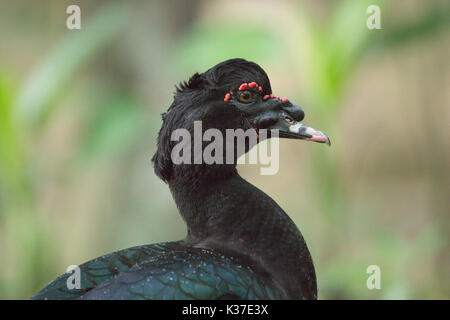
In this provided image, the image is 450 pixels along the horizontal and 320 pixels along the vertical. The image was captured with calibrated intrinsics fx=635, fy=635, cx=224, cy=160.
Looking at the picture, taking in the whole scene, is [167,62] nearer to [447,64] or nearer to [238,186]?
[447,64]

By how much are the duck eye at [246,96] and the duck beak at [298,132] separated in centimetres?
14

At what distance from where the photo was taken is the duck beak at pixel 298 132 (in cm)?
244

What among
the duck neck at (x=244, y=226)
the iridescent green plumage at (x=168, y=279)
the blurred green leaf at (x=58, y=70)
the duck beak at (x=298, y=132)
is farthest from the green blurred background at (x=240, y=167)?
the iridescent green plumage at (x=168, y=279)

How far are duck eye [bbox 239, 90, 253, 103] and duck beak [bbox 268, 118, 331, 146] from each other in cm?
14

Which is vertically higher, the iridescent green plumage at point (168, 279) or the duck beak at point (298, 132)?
the duck beak at point (298, 132)

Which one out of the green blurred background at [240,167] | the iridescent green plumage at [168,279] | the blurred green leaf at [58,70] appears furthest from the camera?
the blurred green leaf at [58,70]

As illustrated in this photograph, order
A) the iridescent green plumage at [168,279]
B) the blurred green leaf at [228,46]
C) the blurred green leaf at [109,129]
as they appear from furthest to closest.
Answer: the blurred green leaf at [109,129]
the blurred green leaf at [228,46]
the iridescent green plumage at [168,279]

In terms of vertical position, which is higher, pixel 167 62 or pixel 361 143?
pixel 167 62

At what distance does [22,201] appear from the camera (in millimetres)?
4082

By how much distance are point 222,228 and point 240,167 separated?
4.91 m

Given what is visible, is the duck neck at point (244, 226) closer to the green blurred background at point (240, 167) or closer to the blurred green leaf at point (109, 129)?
the green blurred background at point (240, 167)
